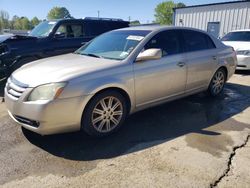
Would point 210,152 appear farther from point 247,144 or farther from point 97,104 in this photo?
point 97,104

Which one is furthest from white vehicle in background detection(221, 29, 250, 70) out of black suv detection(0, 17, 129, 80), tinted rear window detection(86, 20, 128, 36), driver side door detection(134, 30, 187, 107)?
driver side door detection(134, 30, 187, 107)

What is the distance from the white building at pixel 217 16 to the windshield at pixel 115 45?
1484 cm

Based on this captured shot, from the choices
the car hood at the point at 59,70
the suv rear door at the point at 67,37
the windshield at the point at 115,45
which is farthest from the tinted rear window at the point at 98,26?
the car hood at the point at 59,70

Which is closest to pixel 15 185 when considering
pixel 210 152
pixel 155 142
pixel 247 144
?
pixel 155 142

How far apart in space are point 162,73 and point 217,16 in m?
16.2

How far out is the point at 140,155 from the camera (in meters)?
3.28

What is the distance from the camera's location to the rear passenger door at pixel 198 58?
4.81 meters

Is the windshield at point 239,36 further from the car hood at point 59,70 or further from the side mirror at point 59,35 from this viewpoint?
the car hood at point 59,70

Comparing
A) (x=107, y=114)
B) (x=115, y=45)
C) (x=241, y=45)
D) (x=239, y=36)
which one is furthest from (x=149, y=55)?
(x=239, y=36)

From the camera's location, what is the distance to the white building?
1684 centimetres

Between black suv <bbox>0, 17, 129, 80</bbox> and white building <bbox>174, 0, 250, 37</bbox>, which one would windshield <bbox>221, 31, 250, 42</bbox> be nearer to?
black suv <bbox>0, 17, 129, 80</bbox>

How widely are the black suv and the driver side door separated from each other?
11.9 ft

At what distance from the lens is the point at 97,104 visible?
3564mm

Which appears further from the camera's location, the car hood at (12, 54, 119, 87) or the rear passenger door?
the rear passenger door
